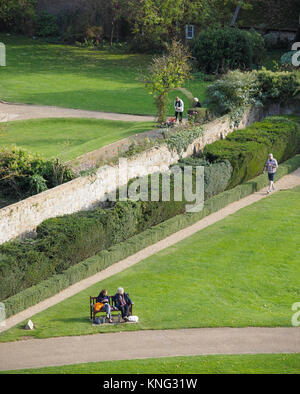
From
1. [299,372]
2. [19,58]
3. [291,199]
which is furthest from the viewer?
[19,58]

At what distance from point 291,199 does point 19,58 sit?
112 feet

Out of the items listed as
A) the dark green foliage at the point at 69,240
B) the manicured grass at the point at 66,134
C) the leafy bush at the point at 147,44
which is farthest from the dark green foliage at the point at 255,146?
the leafy bush at the point at 147,44

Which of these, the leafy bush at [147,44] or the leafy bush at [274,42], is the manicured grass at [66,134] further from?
the leafy bush at [274,42]

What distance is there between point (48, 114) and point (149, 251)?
1922 centimetres

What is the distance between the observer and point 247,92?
138ft

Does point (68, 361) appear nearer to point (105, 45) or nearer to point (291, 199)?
point (291, 199)

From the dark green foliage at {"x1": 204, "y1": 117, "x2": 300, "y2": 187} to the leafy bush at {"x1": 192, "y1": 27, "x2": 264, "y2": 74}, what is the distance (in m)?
15.8

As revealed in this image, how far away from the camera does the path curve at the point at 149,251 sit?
77.6 ft

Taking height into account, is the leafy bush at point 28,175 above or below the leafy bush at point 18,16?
below

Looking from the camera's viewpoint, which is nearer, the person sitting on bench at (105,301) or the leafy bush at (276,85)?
the person sitting on bench at (105,301)

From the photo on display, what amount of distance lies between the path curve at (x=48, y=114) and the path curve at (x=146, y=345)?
946 inches

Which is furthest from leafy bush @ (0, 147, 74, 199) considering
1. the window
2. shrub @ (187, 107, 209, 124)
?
the window

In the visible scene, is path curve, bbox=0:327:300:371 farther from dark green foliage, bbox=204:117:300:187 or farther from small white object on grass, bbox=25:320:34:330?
dark green foliage, bbox=204:117:300:187

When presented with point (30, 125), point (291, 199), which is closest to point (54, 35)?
point (30, 125)
